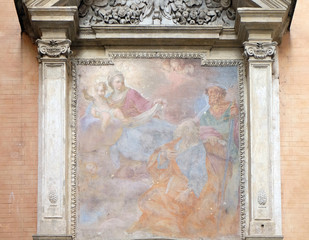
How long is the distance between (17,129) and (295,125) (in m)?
3.70

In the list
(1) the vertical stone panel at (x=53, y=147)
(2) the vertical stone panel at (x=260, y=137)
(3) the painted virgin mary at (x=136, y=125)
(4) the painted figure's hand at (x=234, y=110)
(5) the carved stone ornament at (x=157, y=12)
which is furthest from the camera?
(5) the carved stone ornament at (x=157, y=12)

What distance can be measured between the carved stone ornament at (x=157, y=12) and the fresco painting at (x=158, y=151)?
560 mm

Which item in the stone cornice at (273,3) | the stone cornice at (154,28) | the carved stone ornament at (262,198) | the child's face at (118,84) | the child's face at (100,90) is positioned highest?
the stone cornice at (273,3)

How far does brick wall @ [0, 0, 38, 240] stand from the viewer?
11680mm

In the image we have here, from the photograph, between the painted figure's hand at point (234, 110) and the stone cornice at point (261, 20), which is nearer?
the stone cornice at point (261, 20)

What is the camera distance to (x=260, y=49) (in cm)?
1189

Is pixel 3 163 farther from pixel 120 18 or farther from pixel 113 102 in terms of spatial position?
pixel 120 18

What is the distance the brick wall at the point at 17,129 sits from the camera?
11.7 m

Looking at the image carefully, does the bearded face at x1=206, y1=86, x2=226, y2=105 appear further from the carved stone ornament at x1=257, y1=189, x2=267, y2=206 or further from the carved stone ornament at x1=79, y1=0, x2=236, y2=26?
the carved stone ornament at x1=257, y1=189, x2=267, y2=206

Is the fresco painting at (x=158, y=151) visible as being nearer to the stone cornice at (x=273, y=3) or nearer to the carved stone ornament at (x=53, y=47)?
the carved stone ornament at (x=53, y=47)

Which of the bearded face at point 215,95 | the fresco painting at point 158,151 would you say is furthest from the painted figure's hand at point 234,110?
the bearded face at point 215,95

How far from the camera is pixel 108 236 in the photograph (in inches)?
461

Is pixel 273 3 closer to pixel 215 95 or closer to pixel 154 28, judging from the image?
pixel 215 95

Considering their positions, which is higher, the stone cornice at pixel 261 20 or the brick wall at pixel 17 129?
the stone cornice at pixel 261 20
